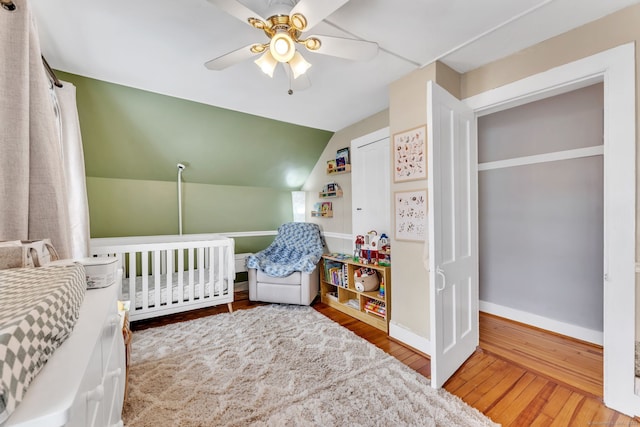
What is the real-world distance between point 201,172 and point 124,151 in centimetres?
84

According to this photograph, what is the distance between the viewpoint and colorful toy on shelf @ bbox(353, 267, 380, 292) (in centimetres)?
274

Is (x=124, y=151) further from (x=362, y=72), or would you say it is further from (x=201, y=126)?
(x=362, y=72)

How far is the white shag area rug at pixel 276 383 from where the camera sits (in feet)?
4.85

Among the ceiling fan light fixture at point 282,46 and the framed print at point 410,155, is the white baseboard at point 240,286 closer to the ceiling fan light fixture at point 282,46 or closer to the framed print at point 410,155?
the framed print at point 410,155

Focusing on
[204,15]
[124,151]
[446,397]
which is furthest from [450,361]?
[124,151]

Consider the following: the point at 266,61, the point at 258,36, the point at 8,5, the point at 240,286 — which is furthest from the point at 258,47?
the point at 240,286

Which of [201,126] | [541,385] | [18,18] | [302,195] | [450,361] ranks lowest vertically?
[541,385]

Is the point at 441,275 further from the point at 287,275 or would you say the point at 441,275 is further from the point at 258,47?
the point at 287,275

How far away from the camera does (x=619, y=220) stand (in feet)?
4.82

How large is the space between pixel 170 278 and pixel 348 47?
260 centimetres

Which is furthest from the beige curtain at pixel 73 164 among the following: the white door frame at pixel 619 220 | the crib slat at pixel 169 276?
the white door frame at pixel 619 220

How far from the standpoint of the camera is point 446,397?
1615 millimetres

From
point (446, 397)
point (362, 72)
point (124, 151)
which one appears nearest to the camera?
point (446, 397)

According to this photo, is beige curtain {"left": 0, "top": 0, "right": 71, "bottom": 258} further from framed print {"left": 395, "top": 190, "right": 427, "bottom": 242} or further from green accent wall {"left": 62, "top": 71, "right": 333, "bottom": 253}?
framed print {"left": 395, "top": 190, "right": 427, "bottom": 242}
